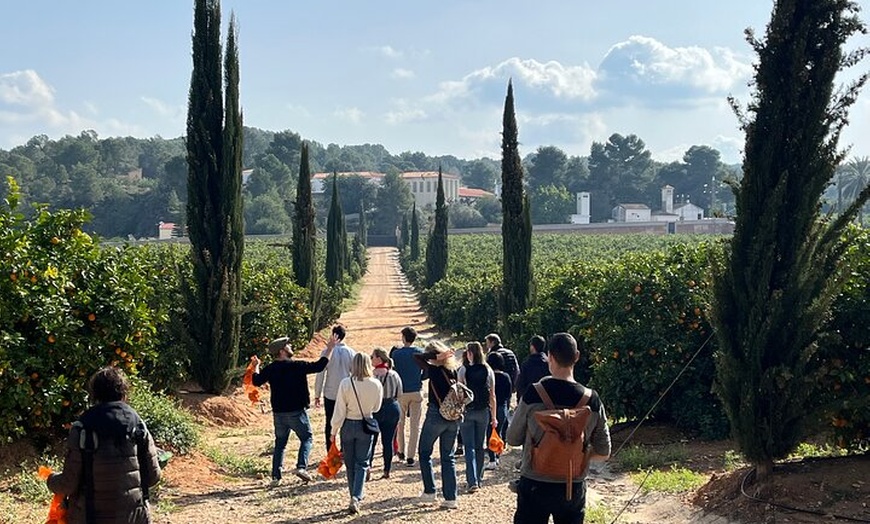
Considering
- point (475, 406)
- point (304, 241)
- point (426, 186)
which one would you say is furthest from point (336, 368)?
point (426, 186)

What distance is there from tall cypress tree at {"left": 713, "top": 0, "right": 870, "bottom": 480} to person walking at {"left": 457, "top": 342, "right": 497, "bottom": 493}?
238cm

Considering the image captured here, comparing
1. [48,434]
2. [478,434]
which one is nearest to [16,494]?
[48,434]

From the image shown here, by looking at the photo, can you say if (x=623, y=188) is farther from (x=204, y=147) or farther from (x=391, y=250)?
(x=204, y=147)

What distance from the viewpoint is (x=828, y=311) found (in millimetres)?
7926

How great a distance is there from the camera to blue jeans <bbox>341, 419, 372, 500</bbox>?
26.7 ft

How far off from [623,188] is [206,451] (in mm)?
126188

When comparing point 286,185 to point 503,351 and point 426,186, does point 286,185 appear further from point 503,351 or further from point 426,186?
point 503,351

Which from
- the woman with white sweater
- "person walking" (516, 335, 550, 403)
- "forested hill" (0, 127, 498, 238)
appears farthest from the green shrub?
"forested hill" (0, 127, 498, 238)

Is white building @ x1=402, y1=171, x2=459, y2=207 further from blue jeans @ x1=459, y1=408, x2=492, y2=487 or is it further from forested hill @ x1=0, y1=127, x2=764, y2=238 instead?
blue jeans @ x1=459, y1=408, x2=492, y2=487

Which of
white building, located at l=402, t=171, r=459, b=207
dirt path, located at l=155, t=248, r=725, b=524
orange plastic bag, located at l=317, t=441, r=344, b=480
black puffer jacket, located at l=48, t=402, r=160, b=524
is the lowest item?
dirt path, located at l=155, t=248, r=725, b=524

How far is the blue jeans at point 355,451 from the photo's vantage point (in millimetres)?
8133

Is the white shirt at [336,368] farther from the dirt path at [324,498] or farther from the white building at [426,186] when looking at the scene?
the white building at [426,186]

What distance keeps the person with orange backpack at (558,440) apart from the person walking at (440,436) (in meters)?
3.16

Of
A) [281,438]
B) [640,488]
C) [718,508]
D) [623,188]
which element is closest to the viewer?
[718,508]
